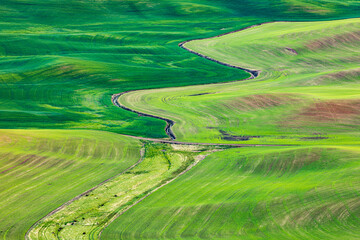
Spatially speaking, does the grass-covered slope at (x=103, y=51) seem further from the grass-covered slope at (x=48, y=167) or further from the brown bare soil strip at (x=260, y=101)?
the brown bare soil strip at (x=260, y=101)

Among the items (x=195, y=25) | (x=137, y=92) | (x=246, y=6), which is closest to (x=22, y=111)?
(x=137, y=92)

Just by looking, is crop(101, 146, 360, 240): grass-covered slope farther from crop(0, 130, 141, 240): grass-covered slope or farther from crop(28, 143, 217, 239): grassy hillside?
crop(0, 130, 141, 240): grass-covered slope

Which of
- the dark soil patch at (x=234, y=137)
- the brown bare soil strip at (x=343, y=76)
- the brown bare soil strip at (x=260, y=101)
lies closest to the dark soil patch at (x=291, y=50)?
the brown bare soil strip at (x=343, y=76)

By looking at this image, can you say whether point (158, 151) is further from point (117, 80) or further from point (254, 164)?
point (117, 80)

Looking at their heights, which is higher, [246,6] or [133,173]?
[246,6]

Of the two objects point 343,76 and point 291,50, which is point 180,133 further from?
point 291,50

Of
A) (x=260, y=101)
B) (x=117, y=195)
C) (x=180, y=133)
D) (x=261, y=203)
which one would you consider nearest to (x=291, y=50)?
(x=260, y=101)

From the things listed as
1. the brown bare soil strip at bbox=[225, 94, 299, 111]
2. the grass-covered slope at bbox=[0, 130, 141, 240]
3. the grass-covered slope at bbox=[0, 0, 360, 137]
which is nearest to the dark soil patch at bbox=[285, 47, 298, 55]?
the grass-covered slope at bbox=[0, 0, 360, 137]
